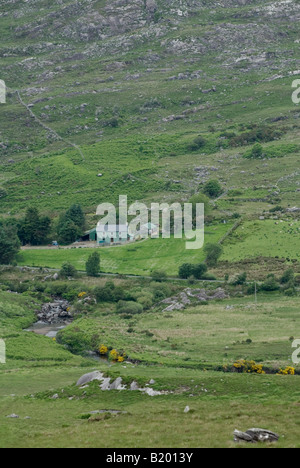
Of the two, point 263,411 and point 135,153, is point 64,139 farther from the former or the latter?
point 263,411

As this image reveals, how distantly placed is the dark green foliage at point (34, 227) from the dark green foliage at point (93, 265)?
73.8ft

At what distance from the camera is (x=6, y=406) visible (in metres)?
52.3

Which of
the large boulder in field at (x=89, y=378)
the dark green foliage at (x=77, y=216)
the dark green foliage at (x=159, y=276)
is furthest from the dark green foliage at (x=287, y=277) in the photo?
the large boulder in field at (x=89, y=378)

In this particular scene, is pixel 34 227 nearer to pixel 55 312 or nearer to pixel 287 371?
pixel 55 312

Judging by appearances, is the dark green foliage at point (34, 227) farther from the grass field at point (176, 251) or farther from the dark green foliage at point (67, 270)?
the dark green foliage at point (67, 270)

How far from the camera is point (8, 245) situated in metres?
117

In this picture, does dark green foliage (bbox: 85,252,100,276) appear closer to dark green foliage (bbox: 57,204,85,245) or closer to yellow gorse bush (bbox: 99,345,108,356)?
dark green foliage (bbox: 57,204,85,245)

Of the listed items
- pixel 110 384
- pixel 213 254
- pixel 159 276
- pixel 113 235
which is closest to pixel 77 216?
pixel 113 235

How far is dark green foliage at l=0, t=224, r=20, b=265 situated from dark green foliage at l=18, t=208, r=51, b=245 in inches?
309

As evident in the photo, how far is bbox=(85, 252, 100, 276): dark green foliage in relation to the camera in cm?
10950

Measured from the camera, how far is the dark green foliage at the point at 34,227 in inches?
5079

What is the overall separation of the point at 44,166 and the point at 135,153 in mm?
22850

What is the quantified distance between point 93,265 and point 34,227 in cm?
2421

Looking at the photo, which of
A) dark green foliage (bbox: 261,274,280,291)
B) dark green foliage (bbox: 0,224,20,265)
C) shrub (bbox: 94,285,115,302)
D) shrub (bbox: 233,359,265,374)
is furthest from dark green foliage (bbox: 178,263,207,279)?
shrub (bbox: 233,359,265,374)
